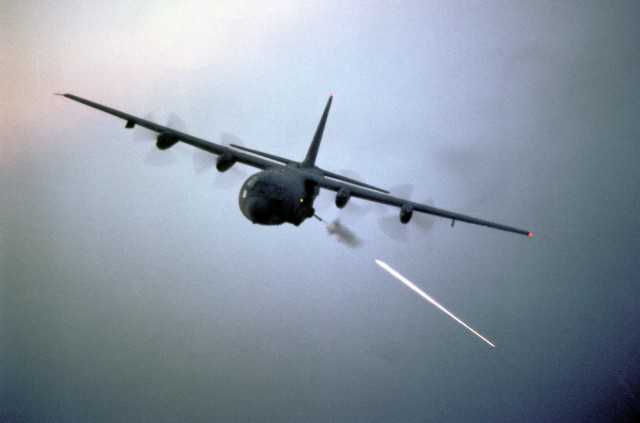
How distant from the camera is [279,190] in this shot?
51.5 feet

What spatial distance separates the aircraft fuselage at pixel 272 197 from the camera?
15.1 meters

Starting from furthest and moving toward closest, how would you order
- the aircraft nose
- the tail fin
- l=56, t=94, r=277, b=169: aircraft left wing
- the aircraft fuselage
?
the tail fin, l=56, t=94, r=277, b=169: aircraft left wing, the aircraft fuselage, the aircraft nose

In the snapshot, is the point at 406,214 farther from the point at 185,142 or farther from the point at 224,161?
the point at 185,142

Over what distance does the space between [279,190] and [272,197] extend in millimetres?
547

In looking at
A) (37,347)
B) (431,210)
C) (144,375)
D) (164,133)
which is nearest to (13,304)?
(37,347)

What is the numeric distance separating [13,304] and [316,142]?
190 ft

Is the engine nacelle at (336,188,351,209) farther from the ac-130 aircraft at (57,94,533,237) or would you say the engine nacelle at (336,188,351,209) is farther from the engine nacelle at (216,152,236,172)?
the engine nacelle at (216,152,236,172)

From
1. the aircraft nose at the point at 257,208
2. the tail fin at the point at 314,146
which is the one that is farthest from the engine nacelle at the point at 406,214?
the tail fin at the point at 314,146

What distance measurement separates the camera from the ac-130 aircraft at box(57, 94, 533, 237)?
50.4ft

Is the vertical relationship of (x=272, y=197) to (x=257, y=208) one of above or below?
above

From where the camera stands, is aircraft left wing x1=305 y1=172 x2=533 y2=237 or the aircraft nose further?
aircraft left wing x1=305 y1=172 x2=533 y2=237

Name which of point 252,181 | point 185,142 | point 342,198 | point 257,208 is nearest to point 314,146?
point 342,198

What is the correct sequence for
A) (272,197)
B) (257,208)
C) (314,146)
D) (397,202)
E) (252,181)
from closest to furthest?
(257,208)
(272,197)
(252,181)
(397,202)
(314,146)

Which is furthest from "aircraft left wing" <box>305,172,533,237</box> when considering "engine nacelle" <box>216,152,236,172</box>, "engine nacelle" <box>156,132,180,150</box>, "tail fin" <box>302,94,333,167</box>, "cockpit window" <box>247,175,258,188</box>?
"engine nacelle" <box>156,132,180,150</box>
